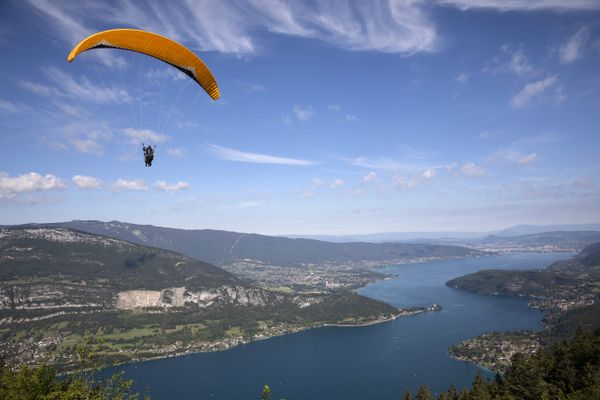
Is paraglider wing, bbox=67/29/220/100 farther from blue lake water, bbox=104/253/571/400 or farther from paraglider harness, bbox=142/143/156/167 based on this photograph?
blue lake water, bbox=104/253/571/400

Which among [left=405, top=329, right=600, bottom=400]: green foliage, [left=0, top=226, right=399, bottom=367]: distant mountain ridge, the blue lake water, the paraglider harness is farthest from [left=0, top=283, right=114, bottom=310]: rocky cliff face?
the paraglider harness

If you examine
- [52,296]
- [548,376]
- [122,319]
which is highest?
[548,376]

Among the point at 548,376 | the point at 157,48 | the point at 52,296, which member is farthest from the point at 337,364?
the point at 52,296

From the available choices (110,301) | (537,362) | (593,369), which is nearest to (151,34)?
(593,369)

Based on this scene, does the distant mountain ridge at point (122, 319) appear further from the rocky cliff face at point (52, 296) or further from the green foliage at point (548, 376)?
the green foliage at point (548, 376)

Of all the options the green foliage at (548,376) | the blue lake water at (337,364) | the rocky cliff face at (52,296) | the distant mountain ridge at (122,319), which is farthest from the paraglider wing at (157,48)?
the rocky cliff face at (52,296)

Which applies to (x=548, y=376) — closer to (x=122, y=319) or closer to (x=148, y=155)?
(x=148, y=155)

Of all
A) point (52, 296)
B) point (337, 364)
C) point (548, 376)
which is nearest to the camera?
point (548, 376)
